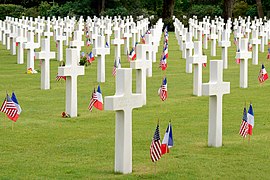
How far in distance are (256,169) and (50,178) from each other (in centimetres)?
257

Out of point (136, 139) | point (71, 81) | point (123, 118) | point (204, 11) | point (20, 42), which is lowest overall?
point (136, 139)

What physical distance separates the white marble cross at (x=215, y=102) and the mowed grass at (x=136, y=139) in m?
0.17

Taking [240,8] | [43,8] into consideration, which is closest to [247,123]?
[240,8]

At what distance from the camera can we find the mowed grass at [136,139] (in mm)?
9969

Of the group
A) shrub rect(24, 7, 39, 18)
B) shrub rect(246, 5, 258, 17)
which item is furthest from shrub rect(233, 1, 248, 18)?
shrub rect(24, 7, 39, 18)

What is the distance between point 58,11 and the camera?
60.6 metres

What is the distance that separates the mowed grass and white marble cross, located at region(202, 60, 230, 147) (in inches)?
6.9

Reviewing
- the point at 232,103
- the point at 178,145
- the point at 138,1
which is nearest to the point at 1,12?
the point at 138,1

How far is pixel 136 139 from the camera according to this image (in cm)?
1206

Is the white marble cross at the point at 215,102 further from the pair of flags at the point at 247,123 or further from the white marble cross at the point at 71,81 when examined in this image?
the white marble cross at the point at 71,81

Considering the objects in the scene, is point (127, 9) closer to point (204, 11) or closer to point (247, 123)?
point (204, 11)

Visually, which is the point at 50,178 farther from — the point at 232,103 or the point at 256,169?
the point at 232,103

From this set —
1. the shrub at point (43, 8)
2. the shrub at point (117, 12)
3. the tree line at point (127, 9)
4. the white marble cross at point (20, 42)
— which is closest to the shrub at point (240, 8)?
the tree line at point (127, 9)

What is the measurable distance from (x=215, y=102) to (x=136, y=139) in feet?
4.73
